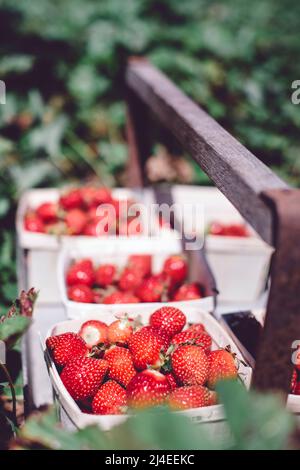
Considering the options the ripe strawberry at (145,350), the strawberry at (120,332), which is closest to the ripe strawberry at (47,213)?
the strawberry at (120,332)

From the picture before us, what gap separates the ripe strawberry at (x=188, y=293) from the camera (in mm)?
1843

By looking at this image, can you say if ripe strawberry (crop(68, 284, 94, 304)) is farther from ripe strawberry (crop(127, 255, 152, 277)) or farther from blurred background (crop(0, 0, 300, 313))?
blurred background (crop(0, 0, 300, 313))

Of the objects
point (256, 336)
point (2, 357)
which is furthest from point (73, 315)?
point (256, 336)

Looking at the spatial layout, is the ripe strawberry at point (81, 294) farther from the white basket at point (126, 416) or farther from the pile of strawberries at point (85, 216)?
the pile of strawberries at point (85, 216)

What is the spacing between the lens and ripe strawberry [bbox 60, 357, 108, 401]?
3.95 feet

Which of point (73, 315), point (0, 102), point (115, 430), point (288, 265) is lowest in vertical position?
point (73, 315)

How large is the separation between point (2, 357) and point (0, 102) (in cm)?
218

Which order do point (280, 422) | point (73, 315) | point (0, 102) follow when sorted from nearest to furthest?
1. point (280, 422)
2. point (73, 315)
3. point (0, 102)

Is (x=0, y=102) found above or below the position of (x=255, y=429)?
above

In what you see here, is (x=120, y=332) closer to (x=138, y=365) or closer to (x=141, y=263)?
(x=138, y=365)

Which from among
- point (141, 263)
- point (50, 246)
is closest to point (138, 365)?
point (141, 263)

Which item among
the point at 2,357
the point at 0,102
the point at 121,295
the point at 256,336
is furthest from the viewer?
the point at 0,102
